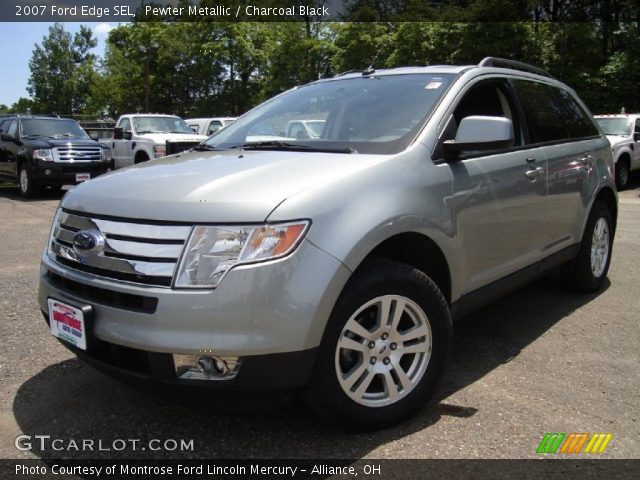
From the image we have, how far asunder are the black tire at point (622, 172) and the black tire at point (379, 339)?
13367 millimetres

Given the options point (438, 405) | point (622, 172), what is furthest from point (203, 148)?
point (622, 172)

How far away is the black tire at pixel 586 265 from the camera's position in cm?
475

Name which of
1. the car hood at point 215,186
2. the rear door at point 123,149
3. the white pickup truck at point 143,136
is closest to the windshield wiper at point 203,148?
the car hood at point 215,186

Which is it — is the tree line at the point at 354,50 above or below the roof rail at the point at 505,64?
above

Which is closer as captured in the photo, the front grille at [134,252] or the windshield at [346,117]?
the front grille at [134,252]

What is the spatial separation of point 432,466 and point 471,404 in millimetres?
640

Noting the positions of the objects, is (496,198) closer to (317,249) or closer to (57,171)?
(317,249)

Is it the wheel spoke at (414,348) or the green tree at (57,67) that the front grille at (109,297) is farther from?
the green tree at (57,67)

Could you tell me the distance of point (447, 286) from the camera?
3104mm

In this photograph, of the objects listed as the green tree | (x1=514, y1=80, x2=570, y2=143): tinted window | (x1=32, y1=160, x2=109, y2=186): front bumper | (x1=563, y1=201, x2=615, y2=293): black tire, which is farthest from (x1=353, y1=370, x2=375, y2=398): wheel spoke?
the green tree

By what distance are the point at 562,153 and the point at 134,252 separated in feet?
10.4

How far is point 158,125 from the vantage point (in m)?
15.0

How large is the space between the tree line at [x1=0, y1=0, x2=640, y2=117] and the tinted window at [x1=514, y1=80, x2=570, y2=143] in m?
6.10

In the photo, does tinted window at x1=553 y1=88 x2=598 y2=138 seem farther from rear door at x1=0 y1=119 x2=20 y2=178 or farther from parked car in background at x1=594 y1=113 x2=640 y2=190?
rear door at x1=0 y1=119 x2=20 y2=178
